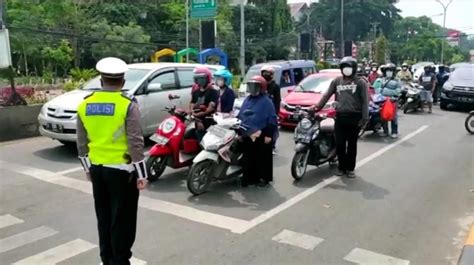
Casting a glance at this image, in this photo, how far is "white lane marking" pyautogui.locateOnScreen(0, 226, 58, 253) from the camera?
4.64 meters

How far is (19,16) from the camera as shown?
3978cm

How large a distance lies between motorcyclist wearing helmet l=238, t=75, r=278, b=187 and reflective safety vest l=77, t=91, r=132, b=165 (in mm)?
3153

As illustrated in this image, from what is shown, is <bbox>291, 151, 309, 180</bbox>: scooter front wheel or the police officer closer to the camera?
the police officer

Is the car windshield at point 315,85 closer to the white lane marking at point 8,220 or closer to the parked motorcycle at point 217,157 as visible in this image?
the parked motorcycle at point 217,157

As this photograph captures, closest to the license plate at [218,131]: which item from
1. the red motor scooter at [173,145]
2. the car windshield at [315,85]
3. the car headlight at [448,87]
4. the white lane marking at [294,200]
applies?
the red motor scooter at [173,145]

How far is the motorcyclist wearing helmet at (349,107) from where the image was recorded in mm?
7160

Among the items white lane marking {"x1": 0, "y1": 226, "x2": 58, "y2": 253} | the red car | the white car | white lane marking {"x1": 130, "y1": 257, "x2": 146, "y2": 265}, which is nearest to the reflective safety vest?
white lane marking {"x1": 130, "y1": 257, "x2": 146, "y2": 265}

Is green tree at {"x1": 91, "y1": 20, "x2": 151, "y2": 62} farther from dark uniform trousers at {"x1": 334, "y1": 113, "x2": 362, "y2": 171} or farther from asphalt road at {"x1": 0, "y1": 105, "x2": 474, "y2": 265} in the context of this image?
dark uniform trousers at {"x1": 334, "y1": 113, "x2": 362, "y2": 171}

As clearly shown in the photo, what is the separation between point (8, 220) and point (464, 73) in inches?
637

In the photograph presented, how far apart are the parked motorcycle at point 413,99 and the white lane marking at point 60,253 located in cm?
1313

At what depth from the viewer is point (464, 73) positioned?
56.5ft

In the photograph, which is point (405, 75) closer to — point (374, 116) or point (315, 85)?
point (315, 85)

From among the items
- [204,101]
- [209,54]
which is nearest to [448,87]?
[209,54]

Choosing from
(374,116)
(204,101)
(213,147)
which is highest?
(204,101)
